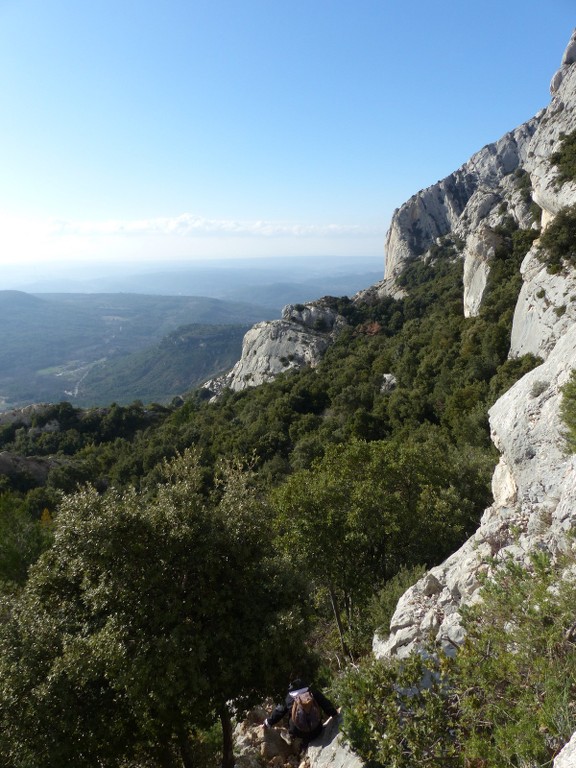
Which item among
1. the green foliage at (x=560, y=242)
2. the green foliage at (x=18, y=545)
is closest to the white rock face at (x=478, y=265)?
the green foliage at (x=560, y=242)

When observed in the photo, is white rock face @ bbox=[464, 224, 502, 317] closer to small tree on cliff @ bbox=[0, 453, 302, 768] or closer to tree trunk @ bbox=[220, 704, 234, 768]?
small tree on cliff @ bbox=[0, 453, 302, 768]

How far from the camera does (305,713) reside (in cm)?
885

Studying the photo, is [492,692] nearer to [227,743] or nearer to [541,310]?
[227,743]

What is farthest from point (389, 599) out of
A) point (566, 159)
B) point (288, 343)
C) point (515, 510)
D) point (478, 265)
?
point (288, 343)

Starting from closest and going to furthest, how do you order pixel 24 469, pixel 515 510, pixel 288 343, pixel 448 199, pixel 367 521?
pixel 515 510, pixel 367 521, pixel 24 469, pixel 288 343, pixel 448 199

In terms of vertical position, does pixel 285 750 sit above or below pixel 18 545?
above

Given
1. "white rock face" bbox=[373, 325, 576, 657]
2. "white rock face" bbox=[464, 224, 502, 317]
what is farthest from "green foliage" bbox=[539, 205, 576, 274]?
"white rock face" bbox=[373, 325, 576, 657]

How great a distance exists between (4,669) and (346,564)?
9.21 meters

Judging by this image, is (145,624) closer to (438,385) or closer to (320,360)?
(438,385)

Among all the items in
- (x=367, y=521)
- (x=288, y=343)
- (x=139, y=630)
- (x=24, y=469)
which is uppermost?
(x=139, y=630)

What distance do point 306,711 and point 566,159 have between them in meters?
44.1

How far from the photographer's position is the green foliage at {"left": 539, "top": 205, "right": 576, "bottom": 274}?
29.3m

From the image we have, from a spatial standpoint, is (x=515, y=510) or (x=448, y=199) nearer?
(x=515, y=510)

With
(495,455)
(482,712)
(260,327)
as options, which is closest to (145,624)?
(482,712)
